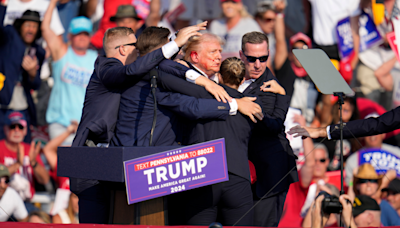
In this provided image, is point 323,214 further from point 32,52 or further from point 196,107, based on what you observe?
point 32,52

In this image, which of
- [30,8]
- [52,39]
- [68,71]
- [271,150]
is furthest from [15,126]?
[271,150]

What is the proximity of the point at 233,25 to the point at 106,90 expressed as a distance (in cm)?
366

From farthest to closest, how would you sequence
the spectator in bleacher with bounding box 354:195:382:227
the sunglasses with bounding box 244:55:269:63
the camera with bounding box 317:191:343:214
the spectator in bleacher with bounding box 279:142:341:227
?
1. the spectator in bleacher with bounding box 279:142:341:227
2. the spectator in bleacher with bounding box 354:195:382:227
3. the sunglasses with bounding box 244:55:269:63
4. the camera with bounding box 317:191:343:214

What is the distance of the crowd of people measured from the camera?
349 centimetres

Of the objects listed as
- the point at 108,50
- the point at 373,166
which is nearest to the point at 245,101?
the point at 108,50

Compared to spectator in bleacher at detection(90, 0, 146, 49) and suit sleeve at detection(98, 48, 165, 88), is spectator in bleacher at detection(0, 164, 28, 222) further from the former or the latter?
suit sleeve at detection(98, 48, 165, 88)

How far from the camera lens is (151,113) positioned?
3.54 meters

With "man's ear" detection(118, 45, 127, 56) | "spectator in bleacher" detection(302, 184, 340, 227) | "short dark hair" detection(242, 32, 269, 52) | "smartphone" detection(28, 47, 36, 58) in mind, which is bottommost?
"spectator in bleacher" detection(302, 184, 340, 227)

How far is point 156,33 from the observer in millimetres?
3633

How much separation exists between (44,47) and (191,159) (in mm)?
4947

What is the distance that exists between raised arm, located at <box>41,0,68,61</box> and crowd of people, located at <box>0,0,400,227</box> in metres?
0.01

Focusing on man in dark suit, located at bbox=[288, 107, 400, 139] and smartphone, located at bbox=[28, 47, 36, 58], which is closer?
man in dark suit, located at bbox=[288, 107, 400, 139]

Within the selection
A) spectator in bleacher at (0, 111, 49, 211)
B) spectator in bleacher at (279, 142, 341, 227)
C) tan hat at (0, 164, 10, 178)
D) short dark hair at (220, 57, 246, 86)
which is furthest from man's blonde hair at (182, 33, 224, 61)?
spectator in bleacher at (0, 111, 49, 211)

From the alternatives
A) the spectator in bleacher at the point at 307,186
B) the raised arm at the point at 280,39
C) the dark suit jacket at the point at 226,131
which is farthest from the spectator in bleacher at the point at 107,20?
the dark suit jacket at the point at 226,131
